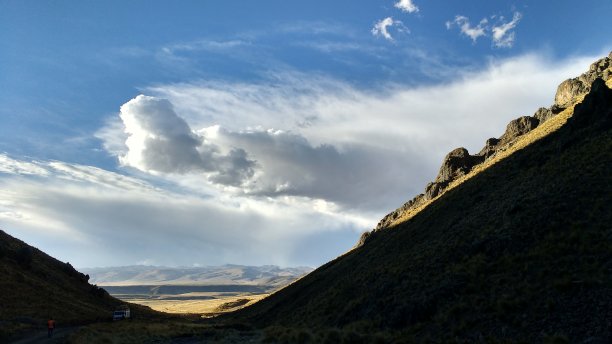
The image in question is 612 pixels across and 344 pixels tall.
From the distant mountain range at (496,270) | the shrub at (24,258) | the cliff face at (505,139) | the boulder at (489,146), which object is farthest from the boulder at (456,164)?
the shrub at (24,258)

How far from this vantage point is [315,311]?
45531 millimetres

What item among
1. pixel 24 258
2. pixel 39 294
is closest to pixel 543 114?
pixel 39 294

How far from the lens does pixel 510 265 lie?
88.0 ft

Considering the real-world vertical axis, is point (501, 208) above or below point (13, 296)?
above

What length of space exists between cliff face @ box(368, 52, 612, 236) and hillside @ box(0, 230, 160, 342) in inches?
2294

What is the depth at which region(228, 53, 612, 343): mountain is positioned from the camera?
20.2m

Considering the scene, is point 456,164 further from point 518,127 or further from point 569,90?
point 569,90

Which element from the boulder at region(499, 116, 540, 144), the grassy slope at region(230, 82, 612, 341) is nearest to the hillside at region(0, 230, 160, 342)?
the grassy slope at region(230, 82, 612, 341)

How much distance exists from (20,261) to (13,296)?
22.8 m

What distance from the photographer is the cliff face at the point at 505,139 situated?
7844cm

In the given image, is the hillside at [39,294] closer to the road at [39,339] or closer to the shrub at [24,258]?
the shrub at [24,258]

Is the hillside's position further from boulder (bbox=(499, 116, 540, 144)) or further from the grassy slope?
boulder (bbox=(499, 116, 540, 144))

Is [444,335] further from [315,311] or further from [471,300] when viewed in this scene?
[315,311]

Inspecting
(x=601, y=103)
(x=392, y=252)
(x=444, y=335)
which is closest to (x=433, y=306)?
(x=444, y=335)
